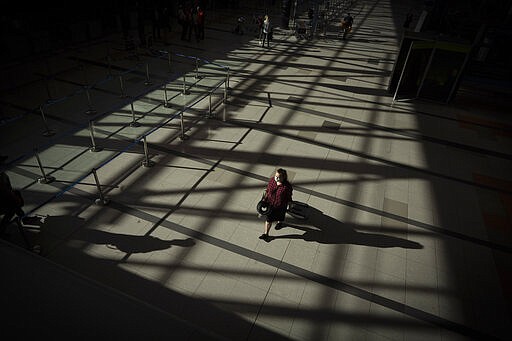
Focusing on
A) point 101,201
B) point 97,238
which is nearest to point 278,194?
point 97,238

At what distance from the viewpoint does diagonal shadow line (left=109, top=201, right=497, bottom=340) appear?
167 inches

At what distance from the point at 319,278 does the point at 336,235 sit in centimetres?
106

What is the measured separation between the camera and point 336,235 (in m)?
5.45

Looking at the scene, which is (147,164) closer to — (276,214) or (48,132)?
(48,132)

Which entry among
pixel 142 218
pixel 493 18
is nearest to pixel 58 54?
pixel 142 218

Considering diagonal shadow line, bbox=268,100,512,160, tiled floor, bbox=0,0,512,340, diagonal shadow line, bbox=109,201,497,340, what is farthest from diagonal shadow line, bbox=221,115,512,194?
diagonal shadow line, bbox=109,201,497,340

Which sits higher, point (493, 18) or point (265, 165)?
point (493, 18)

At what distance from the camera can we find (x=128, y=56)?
12.8 m

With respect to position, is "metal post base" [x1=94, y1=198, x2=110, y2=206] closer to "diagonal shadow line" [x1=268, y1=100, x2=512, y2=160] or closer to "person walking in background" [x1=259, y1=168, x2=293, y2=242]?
"person walking in background" [x1=259, y1=168, x2=293, y2=242]

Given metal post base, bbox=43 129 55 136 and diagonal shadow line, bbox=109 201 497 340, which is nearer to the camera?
diagonal shadow line, bbox=109 201 497 340

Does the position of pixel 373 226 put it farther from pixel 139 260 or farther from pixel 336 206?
pixel 139 260

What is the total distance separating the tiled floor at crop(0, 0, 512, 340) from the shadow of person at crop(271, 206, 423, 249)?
0.04 m

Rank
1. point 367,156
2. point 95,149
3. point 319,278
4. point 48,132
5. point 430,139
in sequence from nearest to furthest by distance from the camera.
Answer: point 319,278 → point 95,149 → point 48,132 → point 367,156 → point 430,139

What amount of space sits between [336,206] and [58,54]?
13.8m
